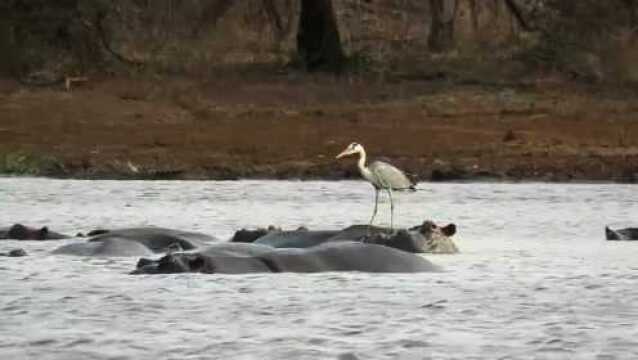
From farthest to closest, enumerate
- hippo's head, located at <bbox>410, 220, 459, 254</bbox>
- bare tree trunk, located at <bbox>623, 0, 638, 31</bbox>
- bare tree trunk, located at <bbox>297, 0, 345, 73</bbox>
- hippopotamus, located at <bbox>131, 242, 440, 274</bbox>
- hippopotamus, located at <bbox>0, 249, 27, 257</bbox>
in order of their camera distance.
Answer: bare tree trunk, located at <bbox>623, 0, 638, 31</bbox>, bare tree trunk, located at <bbox>297, 0, 345, 73</bbox>, hippo's head, located at <bbox>410, 220, 459, 254</bbox>, hippopotamus, located at <bbox>0, 249, 27, 257</bbox>, hippopotamus, located at <bbox>131, 242, 440, 274</bbox>

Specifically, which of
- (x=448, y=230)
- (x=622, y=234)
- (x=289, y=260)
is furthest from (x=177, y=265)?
(x=622, y=234)

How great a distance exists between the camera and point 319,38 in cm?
4078

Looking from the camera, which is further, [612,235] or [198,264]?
[612,235]

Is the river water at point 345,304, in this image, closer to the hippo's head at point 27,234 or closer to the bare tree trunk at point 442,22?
the hippo's head at point 27,234

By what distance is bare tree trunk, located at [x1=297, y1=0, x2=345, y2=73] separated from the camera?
40344 millimetres

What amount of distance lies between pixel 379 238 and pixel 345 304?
357 cm

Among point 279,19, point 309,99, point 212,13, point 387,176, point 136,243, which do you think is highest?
point 212,13

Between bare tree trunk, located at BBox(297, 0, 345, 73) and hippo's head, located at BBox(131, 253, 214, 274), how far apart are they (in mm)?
24278

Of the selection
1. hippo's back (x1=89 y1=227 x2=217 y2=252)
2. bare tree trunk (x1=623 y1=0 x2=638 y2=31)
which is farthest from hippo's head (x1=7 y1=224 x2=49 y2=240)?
bare tree trunk (x1=623 y1=0 x2=638 y2=31)

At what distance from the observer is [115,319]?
13.2 m

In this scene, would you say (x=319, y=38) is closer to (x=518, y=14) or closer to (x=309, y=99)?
(x=309, y=99)

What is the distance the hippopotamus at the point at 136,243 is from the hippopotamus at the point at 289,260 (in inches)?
48.0

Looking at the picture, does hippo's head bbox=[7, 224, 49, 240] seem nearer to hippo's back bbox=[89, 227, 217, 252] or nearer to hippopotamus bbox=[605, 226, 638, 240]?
hippo's back bbox=[89, 227, 217, 252]

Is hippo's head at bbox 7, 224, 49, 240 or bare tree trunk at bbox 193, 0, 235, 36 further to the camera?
bare tree trunk at bbox 193, 0, 235, 36
